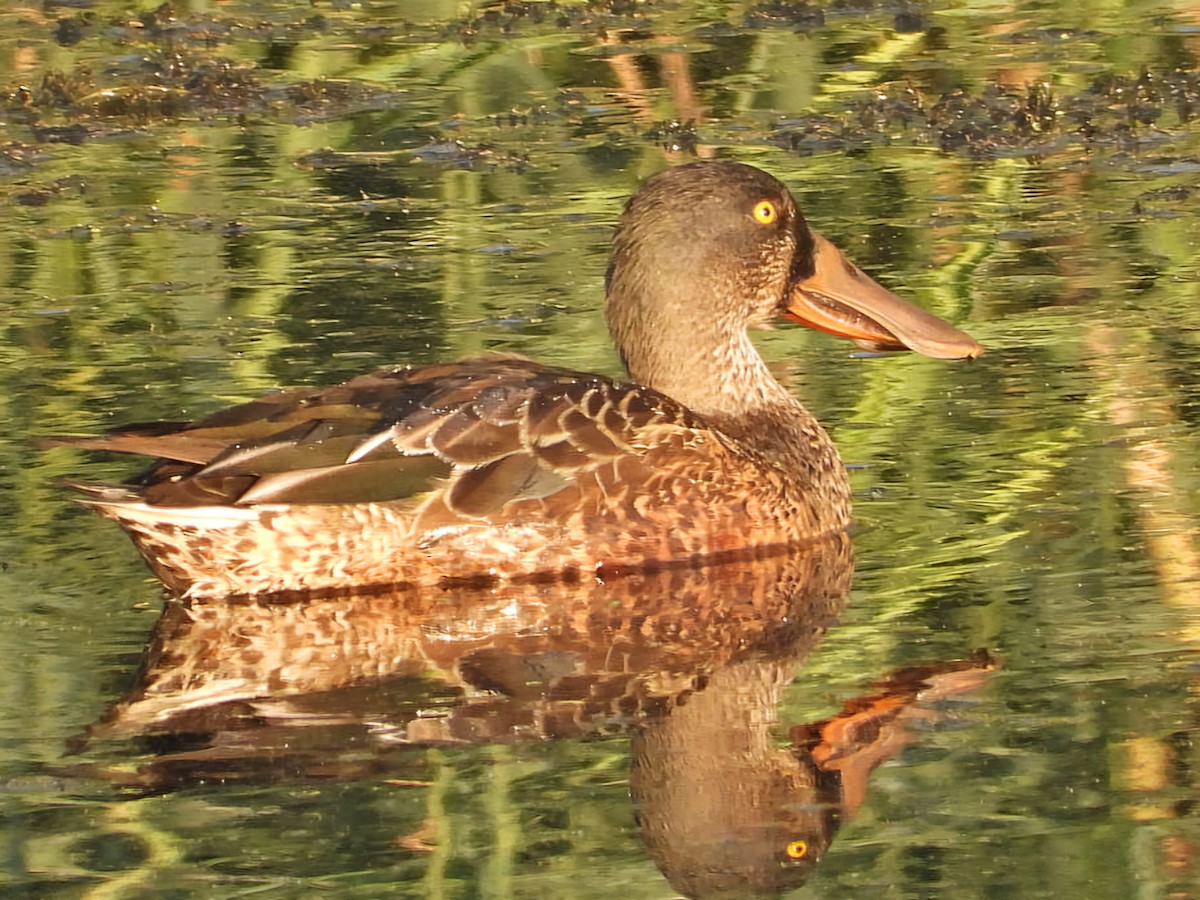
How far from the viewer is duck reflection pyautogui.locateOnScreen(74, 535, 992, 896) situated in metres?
5.27

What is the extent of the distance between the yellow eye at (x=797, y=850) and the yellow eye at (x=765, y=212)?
3196 millimetres

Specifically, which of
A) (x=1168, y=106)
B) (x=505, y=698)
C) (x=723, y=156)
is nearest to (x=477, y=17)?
(x=723, y=156)

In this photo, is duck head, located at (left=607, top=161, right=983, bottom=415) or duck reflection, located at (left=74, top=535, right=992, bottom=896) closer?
duck reflection, located at (left=74, top=535, right=992, bottom=896)

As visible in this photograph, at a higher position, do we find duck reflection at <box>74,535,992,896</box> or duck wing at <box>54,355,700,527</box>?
duck wing at <box>54,355,700,527</box>

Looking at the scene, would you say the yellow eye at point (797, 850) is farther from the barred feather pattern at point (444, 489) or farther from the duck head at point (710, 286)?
the duck head at point (710, 286)

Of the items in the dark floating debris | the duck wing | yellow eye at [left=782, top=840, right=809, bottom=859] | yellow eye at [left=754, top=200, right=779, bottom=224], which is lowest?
the dark floating debris

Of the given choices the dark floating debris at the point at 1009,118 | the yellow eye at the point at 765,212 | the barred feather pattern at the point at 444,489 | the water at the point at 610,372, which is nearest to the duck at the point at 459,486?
the barred feather pattern at the point at 444,489

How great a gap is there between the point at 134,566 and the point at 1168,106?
241 inches

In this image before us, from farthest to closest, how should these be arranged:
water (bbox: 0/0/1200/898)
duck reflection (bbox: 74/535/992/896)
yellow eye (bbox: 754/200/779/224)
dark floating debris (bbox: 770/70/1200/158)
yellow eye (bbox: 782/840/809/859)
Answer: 1. dark floating debris (bbox: 770/70/1200/158)
2. yellow eye (bbox: 754/200/779/224)
3. duck reflection (bbox: 74/535/992/896)
4. water (bbox: 0/0/1200/898)
5. yellow eye (bbox: 782/840/809/859)

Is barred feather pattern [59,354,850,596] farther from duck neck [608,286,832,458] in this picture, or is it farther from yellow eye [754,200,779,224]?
yellow eye [754,200,779,224]

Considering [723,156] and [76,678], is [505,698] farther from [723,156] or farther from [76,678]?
[723,156]

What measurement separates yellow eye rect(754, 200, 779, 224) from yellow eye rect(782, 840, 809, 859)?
10.5 feet

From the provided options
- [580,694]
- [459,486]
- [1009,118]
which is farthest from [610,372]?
[1009,118]

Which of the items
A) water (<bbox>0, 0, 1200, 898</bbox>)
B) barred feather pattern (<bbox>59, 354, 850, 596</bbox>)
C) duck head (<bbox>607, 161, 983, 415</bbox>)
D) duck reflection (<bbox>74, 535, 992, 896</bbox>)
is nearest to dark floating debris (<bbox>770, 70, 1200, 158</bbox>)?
water (<bbox>0, 0, 1200, 898</bbox>)
